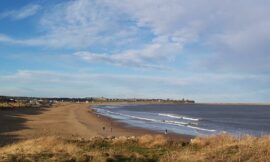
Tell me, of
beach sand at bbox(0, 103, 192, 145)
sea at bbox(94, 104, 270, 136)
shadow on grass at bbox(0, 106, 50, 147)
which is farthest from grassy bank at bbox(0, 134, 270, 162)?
sea at bbox(94, 104, 270, 136)

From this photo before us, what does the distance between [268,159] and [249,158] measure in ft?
2.70

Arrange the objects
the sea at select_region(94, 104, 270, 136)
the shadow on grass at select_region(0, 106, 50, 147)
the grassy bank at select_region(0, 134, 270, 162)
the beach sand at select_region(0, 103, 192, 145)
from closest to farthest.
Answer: the grassy bank at select_region(0, 134, 270, 162) → the shadow on grass at select_region(0, 106, 50, 147) → the beach sand at select_region(0, 103, 192, 145) → the sea at select_region(94, 104, 270, 136)

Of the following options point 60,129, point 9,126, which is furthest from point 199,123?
point 9,126

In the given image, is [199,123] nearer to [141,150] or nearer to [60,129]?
[60,129]

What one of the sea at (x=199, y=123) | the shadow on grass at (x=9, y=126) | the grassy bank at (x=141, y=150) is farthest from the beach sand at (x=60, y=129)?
the grassy bank at (x=141, y=150)

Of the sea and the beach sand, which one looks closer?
the beach sand

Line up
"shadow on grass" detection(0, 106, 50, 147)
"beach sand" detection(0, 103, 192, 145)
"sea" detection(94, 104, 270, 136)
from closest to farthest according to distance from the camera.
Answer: "shadow on grass" detection(0, 106, 50, 147) < "beach sand" detection(0, 103, 192, 145) < "sea" detection(94, 104, 270, 136)

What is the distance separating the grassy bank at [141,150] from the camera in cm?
1493

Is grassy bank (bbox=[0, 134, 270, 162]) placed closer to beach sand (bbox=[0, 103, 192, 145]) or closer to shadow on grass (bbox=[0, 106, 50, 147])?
shadow on grass (bbox=[0, 106, 50, 147])

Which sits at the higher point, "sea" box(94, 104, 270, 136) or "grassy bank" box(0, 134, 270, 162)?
"grassy bank" box(0, 134, 270, 162)

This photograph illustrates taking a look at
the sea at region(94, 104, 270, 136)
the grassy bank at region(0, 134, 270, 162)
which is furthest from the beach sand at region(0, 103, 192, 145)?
the grassy bank at region(0, 134, 270, 162)

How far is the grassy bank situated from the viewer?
14930 mm

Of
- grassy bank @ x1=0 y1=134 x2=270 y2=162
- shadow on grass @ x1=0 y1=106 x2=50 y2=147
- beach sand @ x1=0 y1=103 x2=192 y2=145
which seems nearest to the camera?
grassy bank @ x1=0 y1=134 x2=270 y2=162

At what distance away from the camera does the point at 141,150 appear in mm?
18516
